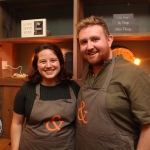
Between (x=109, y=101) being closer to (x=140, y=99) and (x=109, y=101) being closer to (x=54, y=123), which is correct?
(x=140, y=99)

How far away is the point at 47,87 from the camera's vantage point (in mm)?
1313

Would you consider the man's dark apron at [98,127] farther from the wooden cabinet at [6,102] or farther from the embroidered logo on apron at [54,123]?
the wooden cabinet at [6,102]

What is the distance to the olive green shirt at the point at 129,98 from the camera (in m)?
0.92

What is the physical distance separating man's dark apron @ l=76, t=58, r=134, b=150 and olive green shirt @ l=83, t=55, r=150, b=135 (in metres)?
0.03

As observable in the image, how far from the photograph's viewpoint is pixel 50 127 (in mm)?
1198

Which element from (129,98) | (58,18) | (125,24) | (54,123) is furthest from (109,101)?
(58,18)

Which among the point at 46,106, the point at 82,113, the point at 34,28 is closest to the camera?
the point at 82,113

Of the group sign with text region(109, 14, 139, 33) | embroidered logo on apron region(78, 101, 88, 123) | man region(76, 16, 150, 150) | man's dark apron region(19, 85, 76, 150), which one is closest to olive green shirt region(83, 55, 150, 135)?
man region(76, 16, 150, 150)

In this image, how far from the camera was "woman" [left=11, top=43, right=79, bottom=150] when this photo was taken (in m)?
1.20

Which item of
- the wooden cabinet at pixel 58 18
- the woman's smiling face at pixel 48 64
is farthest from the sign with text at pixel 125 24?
the woman's smiling face at pixel 48 64

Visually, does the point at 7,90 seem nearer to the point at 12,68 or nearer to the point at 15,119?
the point at 12,68

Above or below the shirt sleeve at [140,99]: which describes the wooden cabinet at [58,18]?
above

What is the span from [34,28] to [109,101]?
3.33 ft

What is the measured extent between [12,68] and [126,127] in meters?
1.31
